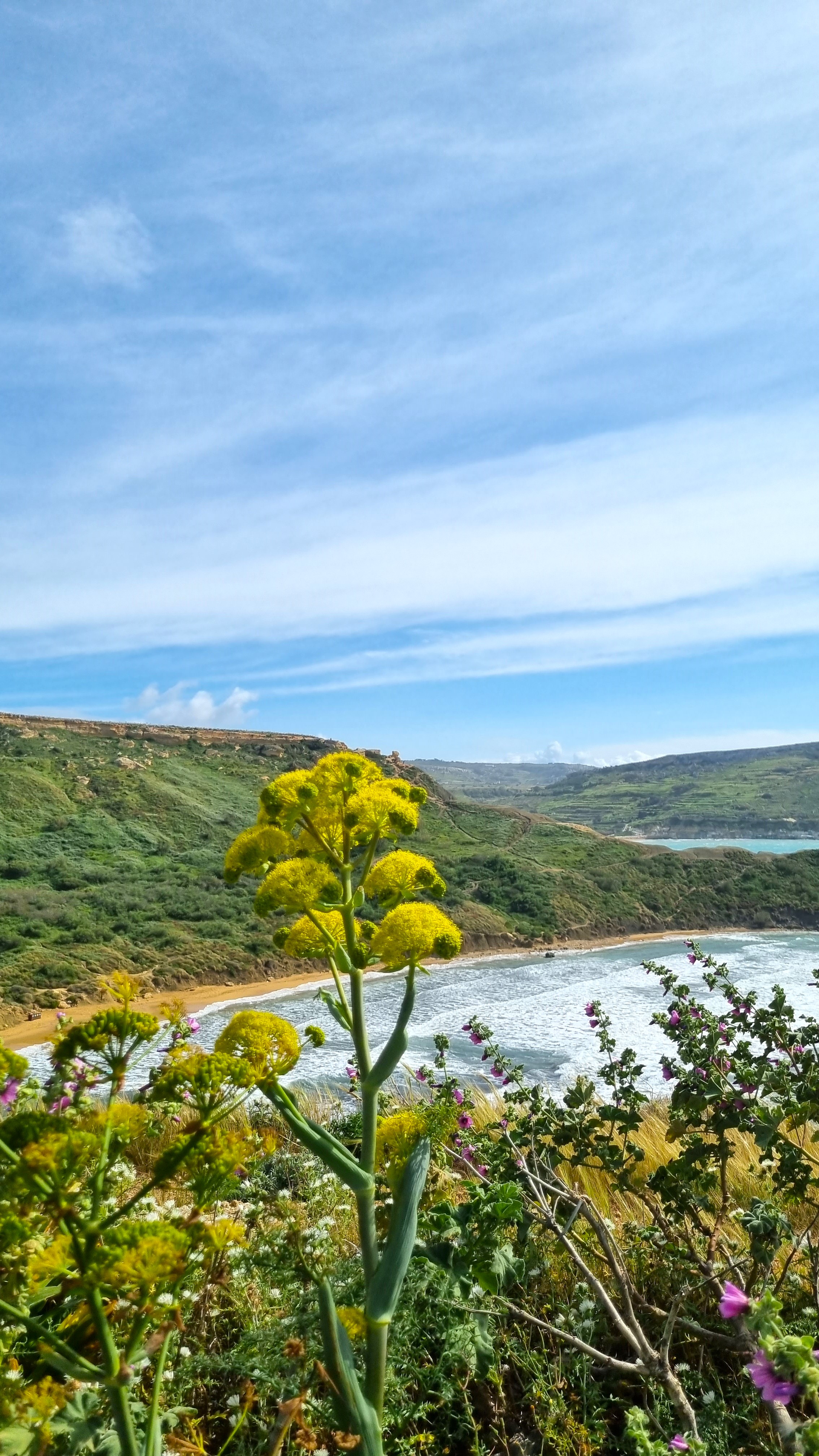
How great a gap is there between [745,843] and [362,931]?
273 feet

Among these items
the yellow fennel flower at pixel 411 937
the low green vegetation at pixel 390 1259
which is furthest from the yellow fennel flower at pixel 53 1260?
the yellow fennel flower at pixel 411 937

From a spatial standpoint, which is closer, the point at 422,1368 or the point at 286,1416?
the point at 286,1416

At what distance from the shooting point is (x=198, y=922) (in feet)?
81.0

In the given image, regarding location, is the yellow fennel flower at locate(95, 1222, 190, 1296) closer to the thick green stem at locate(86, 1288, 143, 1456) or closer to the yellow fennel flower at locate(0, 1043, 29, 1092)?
the thick green stem at locate(86, 1288, 143, 1456)

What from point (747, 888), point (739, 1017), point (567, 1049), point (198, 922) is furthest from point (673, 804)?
point (739, 1017)

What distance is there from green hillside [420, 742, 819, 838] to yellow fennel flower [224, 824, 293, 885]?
8753 cm

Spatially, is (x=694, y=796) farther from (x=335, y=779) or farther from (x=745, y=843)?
(x=335, y=779)

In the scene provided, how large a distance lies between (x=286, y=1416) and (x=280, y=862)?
1223 mm

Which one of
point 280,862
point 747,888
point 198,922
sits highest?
point 280,862

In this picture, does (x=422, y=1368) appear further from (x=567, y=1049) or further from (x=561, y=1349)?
(x=567, y=1049)

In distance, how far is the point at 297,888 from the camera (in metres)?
2.10

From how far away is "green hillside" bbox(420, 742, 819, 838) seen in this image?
304 feet

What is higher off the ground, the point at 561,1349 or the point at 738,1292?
the point at 738,1292

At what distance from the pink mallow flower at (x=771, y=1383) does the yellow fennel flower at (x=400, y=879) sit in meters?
1.21
